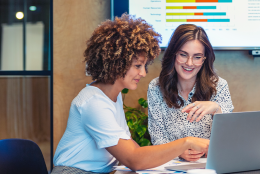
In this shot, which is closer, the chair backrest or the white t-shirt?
the white t-shirt

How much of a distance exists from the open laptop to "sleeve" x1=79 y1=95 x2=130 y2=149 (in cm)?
32

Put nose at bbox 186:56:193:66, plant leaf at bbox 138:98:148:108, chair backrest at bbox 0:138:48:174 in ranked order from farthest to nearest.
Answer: plant leaf at bbox 138:98:148:108 → nose at bbox 186:56:193:66 → chair backrest at bbox 0:138:48:174

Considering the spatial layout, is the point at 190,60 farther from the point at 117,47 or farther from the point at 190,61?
the point at 117,47

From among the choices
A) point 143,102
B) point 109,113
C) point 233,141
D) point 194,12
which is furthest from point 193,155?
point 194,12

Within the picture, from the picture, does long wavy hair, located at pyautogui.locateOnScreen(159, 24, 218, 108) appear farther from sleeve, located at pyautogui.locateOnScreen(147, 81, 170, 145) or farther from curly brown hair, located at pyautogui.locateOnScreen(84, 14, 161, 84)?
curly brown hair, located at pyautogui.locateOnScreen(84, 14, 161, 84)

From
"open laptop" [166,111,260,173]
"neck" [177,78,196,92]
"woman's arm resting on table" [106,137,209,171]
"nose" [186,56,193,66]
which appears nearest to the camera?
"open laptop" [166,111,260,173]

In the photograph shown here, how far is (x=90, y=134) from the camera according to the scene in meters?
1.04

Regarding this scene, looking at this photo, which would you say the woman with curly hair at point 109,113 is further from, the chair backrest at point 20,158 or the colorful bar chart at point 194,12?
the colorful bar chart at point 194,12

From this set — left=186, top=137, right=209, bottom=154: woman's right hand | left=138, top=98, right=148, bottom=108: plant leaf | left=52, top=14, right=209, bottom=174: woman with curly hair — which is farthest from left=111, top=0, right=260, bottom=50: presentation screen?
left=186, top=137, right=209, bottom=154: woman's right hand

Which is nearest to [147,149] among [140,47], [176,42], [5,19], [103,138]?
[103,138]

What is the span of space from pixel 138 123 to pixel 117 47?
102 cm

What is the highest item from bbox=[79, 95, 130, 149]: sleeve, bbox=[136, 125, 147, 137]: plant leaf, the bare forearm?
bbox=[79, 95, 130, 149]: sleeve

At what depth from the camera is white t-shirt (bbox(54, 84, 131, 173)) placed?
0.98m

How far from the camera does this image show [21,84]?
230 centimetres
